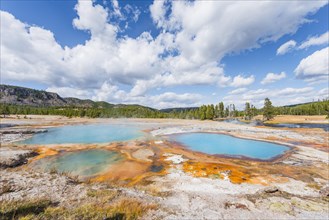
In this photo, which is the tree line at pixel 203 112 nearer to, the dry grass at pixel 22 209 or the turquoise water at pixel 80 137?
the turquoise water at pixel 80 137

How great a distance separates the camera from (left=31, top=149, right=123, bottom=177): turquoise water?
1472 centimetres

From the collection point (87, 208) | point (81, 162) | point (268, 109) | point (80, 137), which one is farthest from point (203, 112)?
point (87, 208)

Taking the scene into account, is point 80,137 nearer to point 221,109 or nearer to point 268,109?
point 268,109

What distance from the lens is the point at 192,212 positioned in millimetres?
7523

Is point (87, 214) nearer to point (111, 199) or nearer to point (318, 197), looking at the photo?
point (111, 199)

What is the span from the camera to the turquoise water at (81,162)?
579 inches

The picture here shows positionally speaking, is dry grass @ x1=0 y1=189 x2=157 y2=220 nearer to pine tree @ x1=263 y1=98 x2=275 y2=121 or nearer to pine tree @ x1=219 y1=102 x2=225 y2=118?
pine tree @ x1=263 y1=98 x2=275 y2=121

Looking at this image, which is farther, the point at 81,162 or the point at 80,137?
the point at 80,137

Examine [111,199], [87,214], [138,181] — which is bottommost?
[138,181]

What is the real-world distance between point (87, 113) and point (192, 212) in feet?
339

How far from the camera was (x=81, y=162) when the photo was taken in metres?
17.2

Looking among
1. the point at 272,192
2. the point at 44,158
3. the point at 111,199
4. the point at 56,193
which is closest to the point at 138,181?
the point at 111,199

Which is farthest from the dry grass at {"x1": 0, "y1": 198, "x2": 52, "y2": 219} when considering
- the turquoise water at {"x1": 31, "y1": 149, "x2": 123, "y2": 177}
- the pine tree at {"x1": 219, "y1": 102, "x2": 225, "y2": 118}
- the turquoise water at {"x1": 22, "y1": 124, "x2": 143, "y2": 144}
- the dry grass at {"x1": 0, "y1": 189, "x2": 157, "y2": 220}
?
the pine tree at {"x1": 219, "y1": 102, "x2": 225, "y2": 118}

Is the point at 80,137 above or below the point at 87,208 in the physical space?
below
